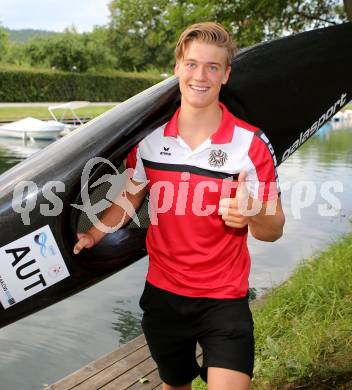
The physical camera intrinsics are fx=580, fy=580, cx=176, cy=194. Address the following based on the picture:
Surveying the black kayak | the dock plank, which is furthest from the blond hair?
the dock plank

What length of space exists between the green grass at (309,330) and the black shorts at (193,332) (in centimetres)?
104

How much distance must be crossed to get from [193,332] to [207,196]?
21.7 inches

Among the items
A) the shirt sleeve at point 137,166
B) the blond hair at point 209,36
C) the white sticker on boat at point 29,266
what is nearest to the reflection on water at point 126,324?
the white sticker on boat at point 29,266

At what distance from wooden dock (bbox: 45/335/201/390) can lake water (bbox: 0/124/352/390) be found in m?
0.62

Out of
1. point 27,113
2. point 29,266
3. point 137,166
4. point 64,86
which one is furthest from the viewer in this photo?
point 64,86

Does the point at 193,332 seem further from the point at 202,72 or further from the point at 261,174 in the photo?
the point at 202,72

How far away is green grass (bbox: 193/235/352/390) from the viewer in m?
3.27

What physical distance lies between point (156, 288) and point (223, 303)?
A: 0.32 metres

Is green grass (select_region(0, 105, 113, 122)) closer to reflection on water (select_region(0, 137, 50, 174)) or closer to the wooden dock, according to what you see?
reflection on water (select_region(0, 137, 50, 174))

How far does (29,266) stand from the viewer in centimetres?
277

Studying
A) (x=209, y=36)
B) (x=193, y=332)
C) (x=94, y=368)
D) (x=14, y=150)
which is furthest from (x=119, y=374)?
(x=14, y=150)

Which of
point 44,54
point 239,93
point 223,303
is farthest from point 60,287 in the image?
point 44,54

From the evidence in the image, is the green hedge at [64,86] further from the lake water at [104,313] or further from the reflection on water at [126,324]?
the reflection on water at [126,324]

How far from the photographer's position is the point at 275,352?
12.0 feet
